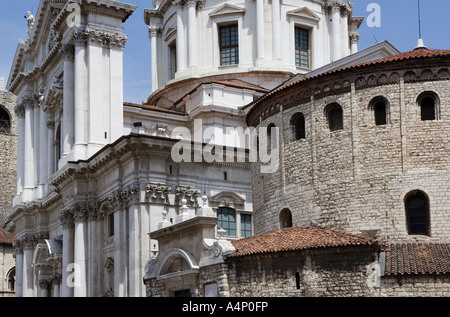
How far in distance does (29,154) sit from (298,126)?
25579mm

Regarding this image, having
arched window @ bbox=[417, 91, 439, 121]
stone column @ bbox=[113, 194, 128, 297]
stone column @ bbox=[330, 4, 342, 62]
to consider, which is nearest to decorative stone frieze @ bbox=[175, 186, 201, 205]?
stone column @ bbox=[113, 194, 128, 297]

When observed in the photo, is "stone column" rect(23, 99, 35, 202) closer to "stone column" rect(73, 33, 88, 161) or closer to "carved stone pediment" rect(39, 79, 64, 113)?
"carved stone pediment" rect(39, 79, 64, 113)

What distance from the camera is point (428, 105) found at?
1137 inches

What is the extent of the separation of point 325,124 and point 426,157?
389cm

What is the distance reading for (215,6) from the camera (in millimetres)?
52906

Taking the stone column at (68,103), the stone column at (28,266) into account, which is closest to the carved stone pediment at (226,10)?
the stone column at (68,103)

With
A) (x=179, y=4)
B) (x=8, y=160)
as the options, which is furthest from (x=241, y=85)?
(x=8, y=160)

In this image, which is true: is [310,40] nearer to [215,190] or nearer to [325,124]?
[215,190]

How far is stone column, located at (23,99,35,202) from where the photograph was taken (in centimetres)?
5153

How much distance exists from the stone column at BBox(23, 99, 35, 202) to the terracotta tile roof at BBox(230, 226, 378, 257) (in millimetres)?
24915

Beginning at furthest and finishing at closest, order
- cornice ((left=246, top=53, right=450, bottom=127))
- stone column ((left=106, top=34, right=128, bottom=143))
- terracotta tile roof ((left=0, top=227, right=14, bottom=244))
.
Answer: terracotta tile roof ((left=0, top=227, right=14, bottom=244)) < stone column ((left=106, top=34, right=128, bottom=143)) < cornice ((left=246, top=53, right=450, bottom=127))

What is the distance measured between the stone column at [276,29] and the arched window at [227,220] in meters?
14.0

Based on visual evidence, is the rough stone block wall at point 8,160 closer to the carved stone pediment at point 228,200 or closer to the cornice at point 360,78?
the carved stone pediment at point 228,200

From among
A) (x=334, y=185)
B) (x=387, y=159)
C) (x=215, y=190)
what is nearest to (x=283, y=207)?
(x=334, y=185)
